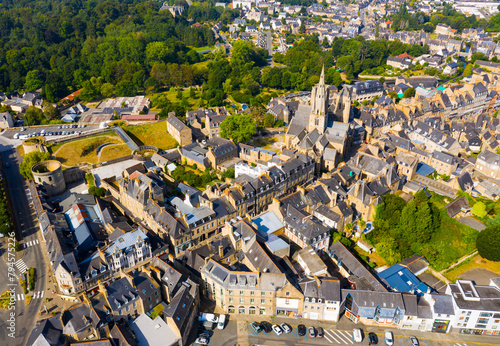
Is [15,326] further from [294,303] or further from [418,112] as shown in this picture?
[418,112]

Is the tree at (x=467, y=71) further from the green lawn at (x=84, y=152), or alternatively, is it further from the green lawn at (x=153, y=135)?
the green lawn at (x=84, y=152)

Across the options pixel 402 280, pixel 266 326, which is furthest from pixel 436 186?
pixel 266 326

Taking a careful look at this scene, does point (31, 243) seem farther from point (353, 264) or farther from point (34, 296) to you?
point (353, 264)

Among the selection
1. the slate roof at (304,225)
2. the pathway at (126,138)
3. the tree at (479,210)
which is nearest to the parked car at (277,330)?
the slate roof at (304,225)

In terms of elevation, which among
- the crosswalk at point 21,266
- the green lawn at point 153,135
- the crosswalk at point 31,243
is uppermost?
the green lawn at point 153,135

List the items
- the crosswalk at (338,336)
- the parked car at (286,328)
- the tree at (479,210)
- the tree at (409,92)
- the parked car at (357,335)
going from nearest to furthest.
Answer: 1. the parked car at (357,335)
2. the crosswalk at (338,336)
3. the parked car at (286,328)
4. the tree at (479,210)
5. the tree at (409,92)

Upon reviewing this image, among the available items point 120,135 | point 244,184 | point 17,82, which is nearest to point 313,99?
point 244,184
